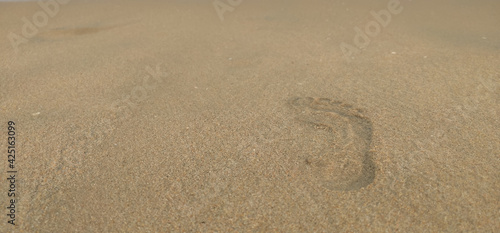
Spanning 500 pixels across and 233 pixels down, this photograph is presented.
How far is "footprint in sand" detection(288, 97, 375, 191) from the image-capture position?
5.07 feet

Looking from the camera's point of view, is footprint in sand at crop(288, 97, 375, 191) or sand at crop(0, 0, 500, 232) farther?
footprint in sand at crop(288, 97, 375, 191)

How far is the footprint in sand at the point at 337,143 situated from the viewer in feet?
5.07

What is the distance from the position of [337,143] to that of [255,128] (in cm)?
40

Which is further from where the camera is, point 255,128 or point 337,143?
point 255,128

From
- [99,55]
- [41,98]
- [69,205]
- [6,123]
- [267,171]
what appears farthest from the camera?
[99,55]

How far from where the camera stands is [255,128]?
6.23ft

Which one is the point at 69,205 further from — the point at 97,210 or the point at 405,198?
the point at 405,198

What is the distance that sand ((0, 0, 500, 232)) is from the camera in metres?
1.41

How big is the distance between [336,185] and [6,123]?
167 cm

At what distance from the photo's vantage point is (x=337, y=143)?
1.74 m

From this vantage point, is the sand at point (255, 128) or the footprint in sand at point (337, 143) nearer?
the sand at point (255, 128)

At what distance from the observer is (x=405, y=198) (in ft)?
4.69

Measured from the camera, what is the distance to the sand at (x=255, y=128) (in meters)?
1.41

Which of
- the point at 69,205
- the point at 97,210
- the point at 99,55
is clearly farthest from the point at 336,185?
the point at 99,55
